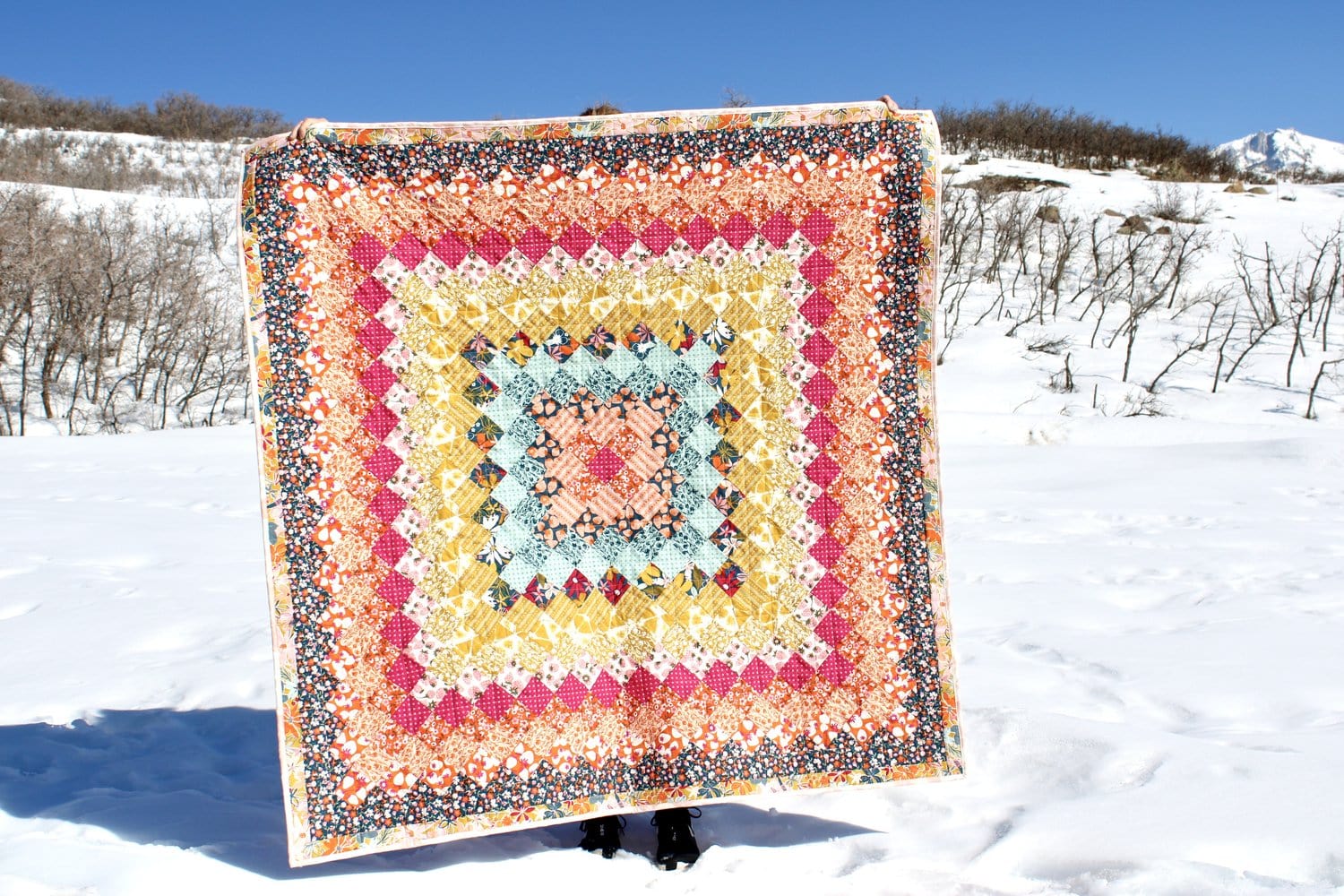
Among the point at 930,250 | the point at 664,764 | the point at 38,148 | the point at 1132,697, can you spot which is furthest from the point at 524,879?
the point at 38,148

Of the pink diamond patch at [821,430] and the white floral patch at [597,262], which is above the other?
the white floral patch at [597,262]

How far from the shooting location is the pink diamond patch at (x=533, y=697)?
2396mm

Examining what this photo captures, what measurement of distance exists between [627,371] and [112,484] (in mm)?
9024

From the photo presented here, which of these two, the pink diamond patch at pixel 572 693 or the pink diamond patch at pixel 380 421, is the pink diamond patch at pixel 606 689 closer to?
the pink diamond patch at pixel 572 693

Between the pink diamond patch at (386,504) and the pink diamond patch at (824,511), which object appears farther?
the pink diamond patch at (824,511)

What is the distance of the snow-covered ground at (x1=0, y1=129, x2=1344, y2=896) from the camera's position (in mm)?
2365

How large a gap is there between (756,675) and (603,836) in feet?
1.99

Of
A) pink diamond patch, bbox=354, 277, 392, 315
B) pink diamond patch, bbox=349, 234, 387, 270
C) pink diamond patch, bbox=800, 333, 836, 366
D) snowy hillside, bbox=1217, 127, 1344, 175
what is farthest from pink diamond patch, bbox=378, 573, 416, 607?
snowy hillside, bbox=1217, 127, 1344, 175

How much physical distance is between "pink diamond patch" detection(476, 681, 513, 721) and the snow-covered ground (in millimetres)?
408

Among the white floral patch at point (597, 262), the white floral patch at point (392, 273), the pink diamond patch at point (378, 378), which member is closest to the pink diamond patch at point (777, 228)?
the white floral patch at point (597, 262)

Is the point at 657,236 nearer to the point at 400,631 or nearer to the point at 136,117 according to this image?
the point at 400,631

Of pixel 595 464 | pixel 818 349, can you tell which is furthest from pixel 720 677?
pixel 818 349

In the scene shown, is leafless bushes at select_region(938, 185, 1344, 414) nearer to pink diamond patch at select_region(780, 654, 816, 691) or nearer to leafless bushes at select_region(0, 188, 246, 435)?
leafless bushes at select_region(0, 188, 246, 435)

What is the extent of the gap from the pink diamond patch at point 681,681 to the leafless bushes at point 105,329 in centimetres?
2427
